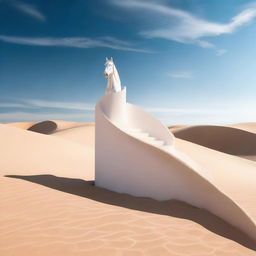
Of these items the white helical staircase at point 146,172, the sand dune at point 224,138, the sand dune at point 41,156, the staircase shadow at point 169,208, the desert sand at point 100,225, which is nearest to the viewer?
the desert sand at point 100,225

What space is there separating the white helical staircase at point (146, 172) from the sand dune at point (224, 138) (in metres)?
24.2

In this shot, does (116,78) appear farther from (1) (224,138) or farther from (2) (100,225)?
(1) (224,138)

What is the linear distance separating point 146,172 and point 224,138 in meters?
28.7

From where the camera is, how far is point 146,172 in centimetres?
555

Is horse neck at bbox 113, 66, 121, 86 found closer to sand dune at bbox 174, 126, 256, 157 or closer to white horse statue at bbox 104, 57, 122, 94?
white horse statue at bbox 104, 57, 122, 94

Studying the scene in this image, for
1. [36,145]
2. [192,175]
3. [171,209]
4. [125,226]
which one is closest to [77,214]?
[125,226]

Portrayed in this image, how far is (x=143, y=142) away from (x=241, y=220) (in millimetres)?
2275

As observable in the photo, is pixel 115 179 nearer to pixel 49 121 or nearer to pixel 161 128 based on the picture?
pixel 161 128

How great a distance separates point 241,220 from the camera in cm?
441

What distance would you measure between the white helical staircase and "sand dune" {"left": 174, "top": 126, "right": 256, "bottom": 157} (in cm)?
2419

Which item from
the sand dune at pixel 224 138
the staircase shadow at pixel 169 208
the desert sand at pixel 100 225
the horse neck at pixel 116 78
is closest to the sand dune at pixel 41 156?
the desert sand at pixel 100 225

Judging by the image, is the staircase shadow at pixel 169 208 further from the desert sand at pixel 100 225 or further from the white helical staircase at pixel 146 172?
the white helical staircase at pixel 146 172

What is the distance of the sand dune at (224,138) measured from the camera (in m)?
28.7

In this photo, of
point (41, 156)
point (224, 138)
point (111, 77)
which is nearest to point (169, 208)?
point (111, 77)
